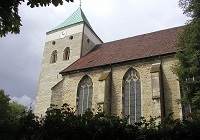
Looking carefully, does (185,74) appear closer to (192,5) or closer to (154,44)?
(192,5)

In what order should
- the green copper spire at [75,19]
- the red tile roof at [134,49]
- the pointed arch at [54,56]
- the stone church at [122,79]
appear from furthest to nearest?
the green copper spire at [75,19], the pointed arch at [54,56], the red tile roof at [134,49], the stone church at [122,79]

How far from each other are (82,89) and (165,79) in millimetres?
6626

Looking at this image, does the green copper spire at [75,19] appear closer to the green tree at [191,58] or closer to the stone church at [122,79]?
the stone church at [122,79]

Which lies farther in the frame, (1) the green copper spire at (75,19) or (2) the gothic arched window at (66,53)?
(1) the green copper spire at (75,19)

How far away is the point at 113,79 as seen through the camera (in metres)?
17.6

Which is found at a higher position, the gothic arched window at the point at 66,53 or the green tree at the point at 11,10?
the gothic arched window at the point at 66,53

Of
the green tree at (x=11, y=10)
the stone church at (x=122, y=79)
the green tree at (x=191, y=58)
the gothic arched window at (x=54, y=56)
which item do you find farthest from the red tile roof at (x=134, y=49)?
the green tree at (x=11, y=10)

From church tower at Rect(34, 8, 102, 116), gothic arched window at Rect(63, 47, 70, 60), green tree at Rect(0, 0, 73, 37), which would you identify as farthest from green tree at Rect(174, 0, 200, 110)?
gothic arched window at Rect(63, 47, 70, 60)

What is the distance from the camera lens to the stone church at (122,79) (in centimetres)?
1530

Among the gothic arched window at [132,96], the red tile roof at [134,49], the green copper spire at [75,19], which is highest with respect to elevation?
the green copper spire at [75,19]

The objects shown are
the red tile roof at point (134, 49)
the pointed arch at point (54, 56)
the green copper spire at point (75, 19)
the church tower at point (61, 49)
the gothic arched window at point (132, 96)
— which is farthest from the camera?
the green copper spire at point (75, 19)

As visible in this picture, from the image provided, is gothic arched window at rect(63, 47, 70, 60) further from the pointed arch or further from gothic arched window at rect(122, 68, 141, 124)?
gothic arched window at rect(122, 68, 141, 124)

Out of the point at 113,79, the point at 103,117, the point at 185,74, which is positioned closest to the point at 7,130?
the point at 103,117

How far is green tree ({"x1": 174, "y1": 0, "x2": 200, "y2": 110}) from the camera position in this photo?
41.0 feet
